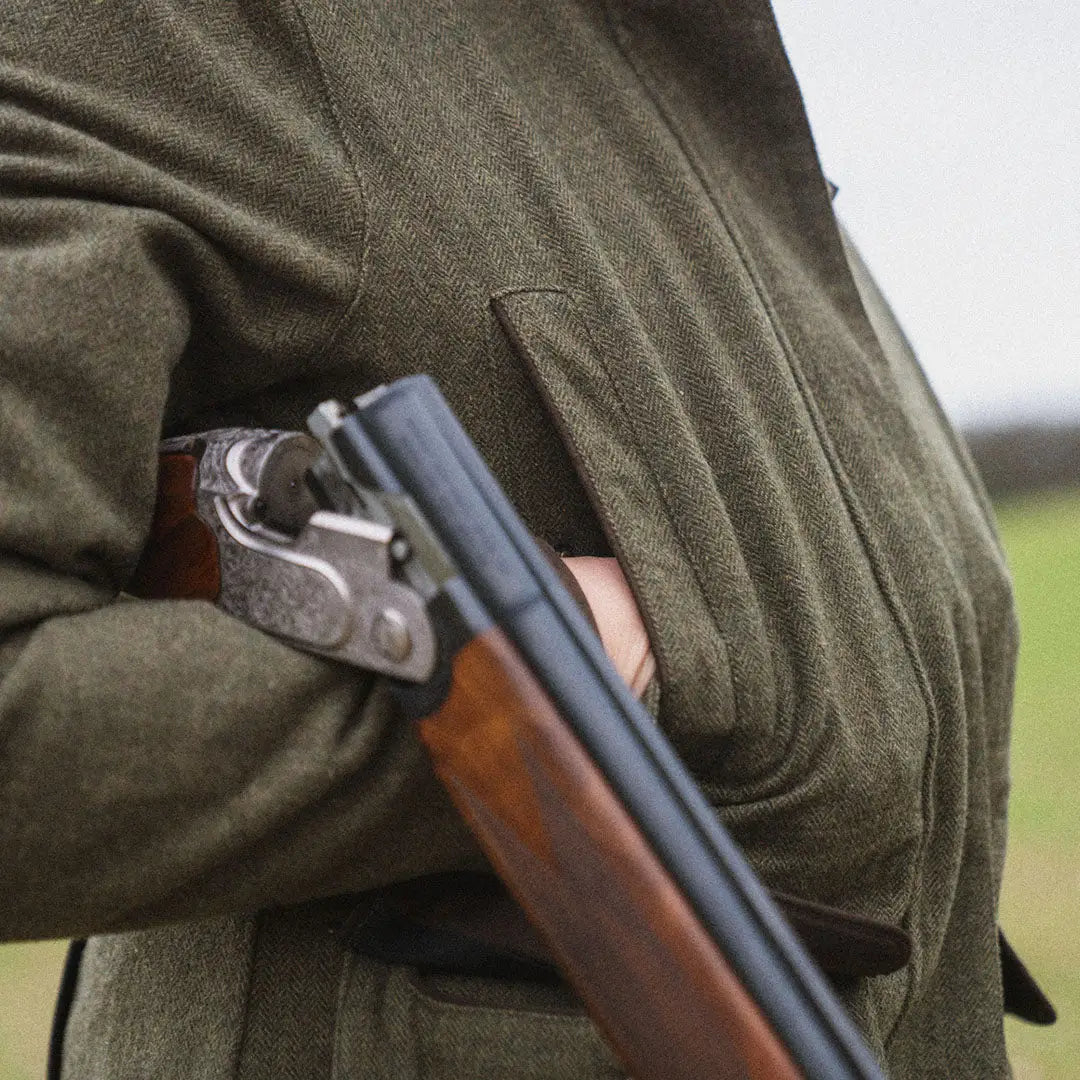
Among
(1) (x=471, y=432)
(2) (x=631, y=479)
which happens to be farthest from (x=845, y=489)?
(1) (x=471, y=432)

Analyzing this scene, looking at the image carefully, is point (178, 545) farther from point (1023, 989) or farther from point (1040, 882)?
point (1040, 882)

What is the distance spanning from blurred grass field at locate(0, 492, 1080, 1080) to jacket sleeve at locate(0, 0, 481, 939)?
9.14ft

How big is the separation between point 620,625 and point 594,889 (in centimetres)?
27

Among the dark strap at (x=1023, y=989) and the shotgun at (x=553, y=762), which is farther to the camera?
the dark strap at (x=1023, y=989)

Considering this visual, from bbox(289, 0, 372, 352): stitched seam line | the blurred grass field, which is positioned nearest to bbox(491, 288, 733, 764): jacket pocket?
bbox(289, 0, 372, 352): stitched seam line

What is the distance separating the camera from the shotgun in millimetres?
801

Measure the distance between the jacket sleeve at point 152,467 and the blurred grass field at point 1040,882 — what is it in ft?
9.14

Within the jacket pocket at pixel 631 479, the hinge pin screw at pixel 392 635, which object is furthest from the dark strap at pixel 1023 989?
the hinge pin screw at pixel 392 635

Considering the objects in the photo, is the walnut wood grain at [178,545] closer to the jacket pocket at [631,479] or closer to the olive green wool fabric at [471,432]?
the olive green wool fabric at [471,432]

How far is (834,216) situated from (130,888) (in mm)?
1021

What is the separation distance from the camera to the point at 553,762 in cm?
83

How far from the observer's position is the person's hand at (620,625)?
105 centimetres

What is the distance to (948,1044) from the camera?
4.63ft

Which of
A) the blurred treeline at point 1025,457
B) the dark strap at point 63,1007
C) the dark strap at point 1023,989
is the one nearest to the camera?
the dark strap at point 63,1007
